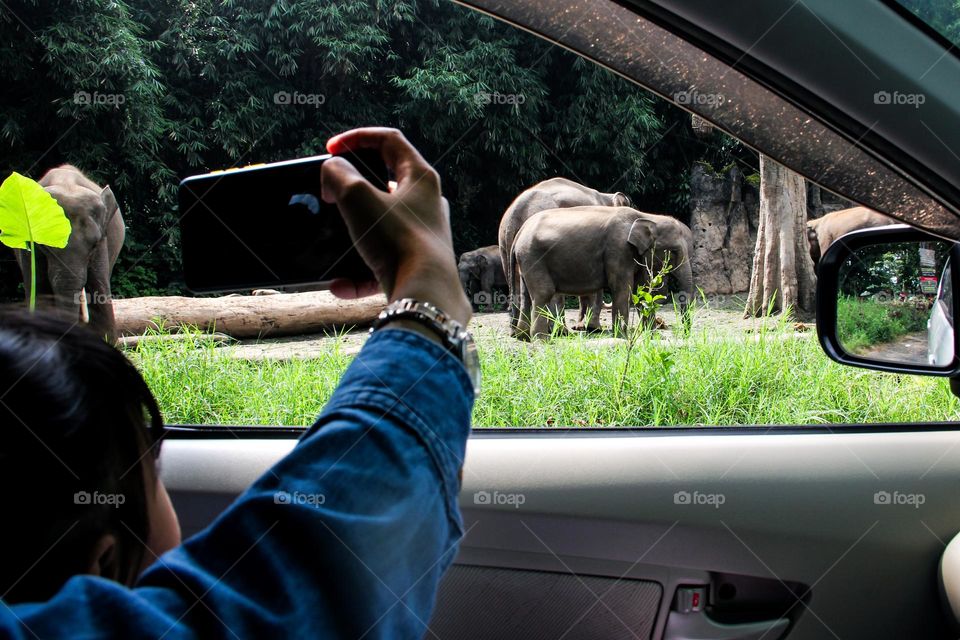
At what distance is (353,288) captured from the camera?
604 mm

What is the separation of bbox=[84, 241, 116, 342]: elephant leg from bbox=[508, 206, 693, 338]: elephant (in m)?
1.71

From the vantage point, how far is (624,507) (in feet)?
3.94

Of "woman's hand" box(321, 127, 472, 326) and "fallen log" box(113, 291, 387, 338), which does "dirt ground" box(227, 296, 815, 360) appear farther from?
"woman's hand" box(321, 127, 472, 326)

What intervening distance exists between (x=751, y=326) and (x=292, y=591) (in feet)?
8.89

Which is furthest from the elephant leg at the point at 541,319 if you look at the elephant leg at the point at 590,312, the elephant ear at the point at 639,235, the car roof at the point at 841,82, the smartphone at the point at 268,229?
the smartphone at the point at 268,229

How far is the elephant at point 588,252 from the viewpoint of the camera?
3.50 m

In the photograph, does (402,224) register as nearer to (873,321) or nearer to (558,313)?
(873,321)

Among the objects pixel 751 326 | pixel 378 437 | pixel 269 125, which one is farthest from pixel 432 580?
pixel 269 125

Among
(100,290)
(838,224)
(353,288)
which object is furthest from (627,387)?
(100,290)

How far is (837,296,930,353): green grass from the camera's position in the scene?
3.27ft

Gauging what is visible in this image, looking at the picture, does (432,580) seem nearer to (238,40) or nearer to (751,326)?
(751,326)

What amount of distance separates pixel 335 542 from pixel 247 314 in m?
3.16

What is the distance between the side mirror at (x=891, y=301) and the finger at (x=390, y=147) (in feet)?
1.75

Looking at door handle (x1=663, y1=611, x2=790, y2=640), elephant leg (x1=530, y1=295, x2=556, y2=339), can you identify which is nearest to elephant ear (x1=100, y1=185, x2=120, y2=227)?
elephant leg (x1=530, y1=295, x2=556, y2=339)
